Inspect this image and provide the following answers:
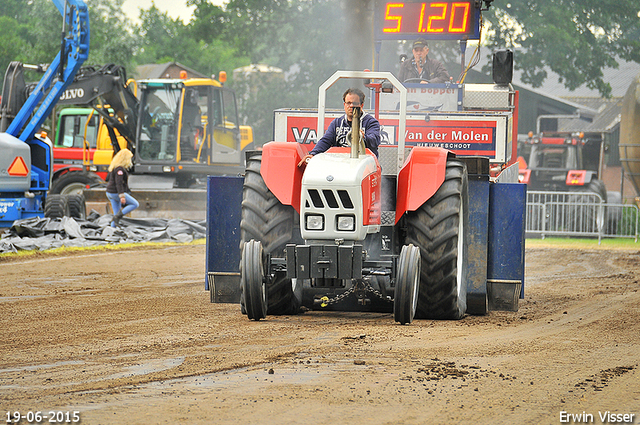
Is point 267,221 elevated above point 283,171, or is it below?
below

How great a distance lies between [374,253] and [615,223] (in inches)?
638

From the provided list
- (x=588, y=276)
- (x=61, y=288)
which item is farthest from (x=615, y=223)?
(x=61, y=288)

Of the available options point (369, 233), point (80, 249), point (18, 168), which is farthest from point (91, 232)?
point (369, 233)

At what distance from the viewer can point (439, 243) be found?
24.6 ft

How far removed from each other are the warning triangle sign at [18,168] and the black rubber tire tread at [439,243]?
1040cm

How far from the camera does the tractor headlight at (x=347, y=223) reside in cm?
700

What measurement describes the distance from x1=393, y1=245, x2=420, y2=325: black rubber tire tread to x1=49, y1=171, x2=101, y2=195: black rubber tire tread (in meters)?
15.9

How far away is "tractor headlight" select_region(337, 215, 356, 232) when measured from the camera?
23.0ft

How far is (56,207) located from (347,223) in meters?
12.3

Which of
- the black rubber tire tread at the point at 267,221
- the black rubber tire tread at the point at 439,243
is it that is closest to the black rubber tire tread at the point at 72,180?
the black rubber tire tread at the point at 267,221

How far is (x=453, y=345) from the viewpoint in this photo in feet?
21.3

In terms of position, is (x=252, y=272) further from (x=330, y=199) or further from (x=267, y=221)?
(x=330, y=199)

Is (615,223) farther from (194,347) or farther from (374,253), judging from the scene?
(194,347)

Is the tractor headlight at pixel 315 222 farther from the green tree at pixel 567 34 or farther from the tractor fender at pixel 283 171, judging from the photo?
the green tree at pixel 567 34
